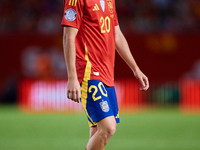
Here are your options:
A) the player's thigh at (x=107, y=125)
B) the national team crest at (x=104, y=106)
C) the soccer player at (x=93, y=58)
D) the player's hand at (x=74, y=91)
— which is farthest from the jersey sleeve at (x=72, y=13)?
the player's thigh at (x=107, y=125)

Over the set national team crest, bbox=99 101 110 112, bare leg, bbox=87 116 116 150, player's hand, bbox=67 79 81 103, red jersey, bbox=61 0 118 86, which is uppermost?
red jersey, bbox=61 0 118 86

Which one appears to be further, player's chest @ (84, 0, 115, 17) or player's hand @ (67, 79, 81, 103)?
Result: player's chest @ (84, 0, 115, 17)

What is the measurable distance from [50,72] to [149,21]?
4203 millimetres

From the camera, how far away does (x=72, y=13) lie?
4.19m

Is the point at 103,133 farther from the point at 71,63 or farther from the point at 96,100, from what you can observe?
the point at 71,63

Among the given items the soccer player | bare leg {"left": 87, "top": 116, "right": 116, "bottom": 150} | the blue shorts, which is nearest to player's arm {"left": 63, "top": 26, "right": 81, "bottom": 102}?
the soccer player

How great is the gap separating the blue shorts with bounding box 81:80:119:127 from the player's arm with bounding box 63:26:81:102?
277mm

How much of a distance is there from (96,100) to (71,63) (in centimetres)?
44

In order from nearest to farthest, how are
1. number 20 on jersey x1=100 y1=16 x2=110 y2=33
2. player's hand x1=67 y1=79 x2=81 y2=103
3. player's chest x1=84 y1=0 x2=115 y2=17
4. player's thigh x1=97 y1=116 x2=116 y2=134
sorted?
player's hand x1=67 y1=79 x2=81 y2=103 < player's thigh x1=97 y1=116 x2=116 y2=134 < player's chest x1=84 y1=0 x2=115 y2=17 < number 20 on jersey x1=100 y1=16 x2=110 y2=33

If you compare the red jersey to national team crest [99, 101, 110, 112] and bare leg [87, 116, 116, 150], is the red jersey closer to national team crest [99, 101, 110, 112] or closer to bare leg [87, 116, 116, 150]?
national team crest [99, 101, 110, 112]

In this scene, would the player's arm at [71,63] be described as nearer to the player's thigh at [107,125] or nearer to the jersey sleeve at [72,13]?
the jersey sleeve at [72,13]

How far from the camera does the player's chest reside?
4309mm

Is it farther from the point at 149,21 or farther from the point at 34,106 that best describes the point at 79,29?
the point at 149,21

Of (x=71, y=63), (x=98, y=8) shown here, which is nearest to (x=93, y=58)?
(x=71, y=63)
